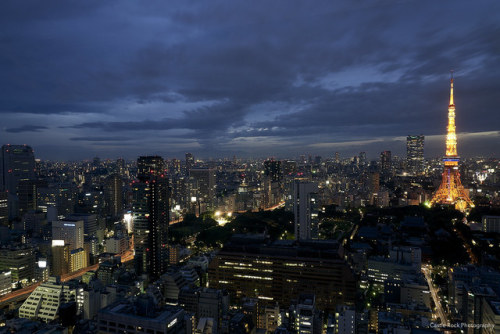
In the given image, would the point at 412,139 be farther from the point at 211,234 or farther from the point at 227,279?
the point at 227,279

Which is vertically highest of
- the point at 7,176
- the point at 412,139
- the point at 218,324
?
the point at 412,139

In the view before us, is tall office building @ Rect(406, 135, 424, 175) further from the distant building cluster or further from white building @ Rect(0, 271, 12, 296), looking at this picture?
white building @ Rect(0, 271, 12, 296)

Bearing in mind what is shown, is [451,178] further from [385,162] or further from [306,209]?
[385,162]

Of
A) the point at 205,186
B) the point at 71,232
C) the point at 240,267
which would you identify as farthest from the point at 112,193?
the point at 240,267

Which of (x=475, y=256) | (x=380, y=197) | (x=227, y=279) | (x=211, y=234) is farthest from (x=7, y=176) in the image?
(x=475, y=256)

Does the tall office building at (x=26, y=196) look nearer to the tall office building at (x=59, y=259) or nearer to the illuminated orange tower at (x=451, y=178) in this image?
the tall office building at (x=59, y=259)

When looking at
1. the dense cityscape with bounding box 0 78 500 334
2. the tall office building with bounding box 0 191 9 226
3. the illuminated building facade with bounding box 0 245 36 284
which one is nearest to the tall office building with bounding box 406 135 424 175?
the dense cityscape with bounding box 0 78 500 334
